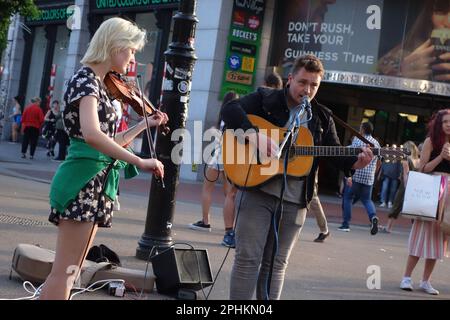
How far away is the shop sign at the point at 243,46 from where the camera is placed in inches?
766

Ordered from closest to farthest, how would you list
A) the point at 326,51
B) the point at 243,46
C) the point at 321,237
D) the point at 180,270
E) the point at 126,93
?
1. the point at 126,93
2. the point at 180,270
3. the point at 321,237
4. the point at 326,51
5. the point at 243,46

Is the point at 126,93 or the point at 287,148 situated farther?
the point at 287,148

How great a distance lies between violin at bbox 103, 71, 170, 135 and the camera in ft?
13.8

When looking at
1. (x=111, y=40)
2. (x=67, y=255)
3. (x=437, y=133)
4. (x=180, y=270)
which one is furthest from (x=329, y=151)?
(x=437, y=133)

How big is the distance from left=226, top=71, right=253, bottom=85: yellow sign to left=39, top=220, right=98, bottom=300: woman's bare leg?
51.5 feet

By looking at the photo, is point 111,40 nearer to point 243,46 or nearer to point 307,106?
point 307,106

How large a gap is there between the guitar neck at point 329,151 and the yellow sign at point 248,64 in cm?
1517

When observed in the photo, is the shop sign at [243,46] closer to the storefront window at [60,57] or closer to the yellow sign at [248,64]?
the yellow sign at [248,64]

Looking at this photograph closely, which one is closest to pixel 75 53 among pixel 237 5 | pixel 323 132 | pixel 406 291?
pixel 237 5

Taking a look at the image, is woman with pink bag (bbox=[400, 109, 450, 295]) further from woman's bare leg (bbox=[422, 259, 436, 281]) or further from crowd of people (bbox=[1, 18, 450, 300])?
crowd of people (bbox=[1, 18, 450, 300])

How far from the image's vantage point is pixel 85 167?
396 cm

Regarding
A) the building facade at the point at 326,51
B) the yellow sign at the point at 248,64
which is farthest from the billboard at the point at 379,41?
the yellow sign at the point at 248,64

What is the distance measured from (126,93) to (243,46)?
616 inches
